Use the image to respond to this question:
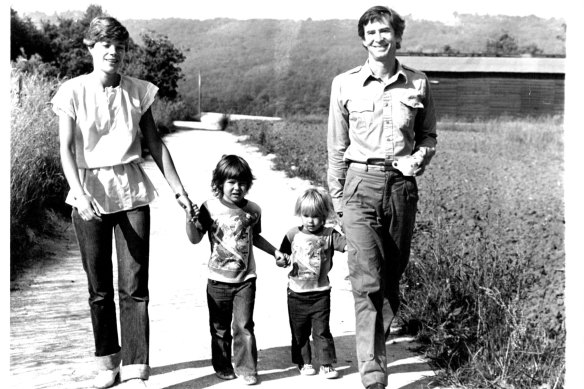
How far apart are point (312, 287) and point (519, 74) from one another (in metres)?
45.9

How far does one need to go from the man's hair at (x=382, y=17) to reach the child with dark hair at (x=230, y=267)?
100 centimetres

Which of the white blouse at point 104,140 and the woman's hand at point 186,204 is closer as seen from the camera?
the white blouse at point 104,140

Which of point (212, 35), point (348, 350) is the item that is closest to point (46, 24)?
point (348, 350)

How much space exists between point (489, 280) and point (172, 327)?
2.06m

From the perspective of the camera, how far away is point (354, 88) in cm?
445

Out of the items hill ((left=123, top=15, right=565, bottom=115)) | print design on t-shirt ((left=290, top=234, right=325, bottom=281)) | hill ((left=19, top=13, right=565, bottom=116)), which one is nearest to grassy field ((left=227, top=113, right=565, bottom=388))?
print design on t-shirt ((left=290, top=234, right=325, bottom=281))

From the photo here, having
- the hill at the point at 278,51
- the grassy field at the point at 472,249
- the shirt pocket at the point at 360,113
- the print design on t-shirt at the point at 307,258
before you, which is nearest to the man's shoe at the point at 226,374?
the print design on t-shirt at the point at 307,258

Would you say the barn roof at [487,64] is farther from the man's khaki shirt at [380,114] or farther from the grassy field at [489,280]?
the man's khaki shirt at [380,114]

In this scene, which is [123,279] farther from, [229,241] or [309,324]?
[309,324]

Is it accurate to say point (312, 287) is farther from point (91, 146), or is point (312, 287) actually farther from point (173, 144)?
point (173, 144)

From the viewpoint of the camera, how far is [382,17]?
4344 millimetres

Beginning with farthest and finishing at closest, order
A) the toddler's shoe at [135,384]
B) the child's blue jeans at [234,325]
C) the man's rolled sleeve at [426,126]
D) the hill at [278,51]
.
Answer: the hill at [278,51] < the child's blue jeans at [234,325] < the man's rolled sleeve at [426,126] < the toddler's shoe at [135,384]

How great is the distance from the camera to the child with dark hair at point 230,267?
15.4 feet

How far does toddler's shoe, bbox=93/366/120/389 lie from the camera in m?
4.47
